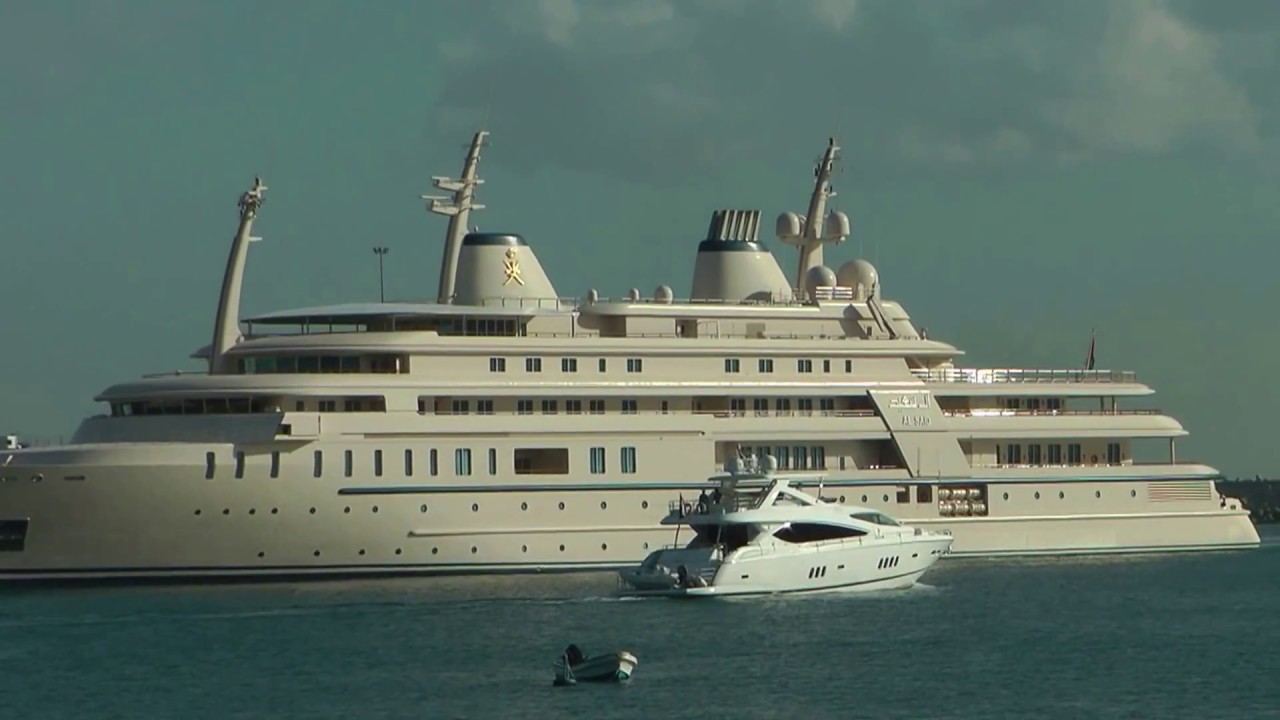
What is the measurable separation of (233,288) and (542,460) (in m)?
7.52

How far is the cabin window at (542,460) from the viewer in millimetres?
51656

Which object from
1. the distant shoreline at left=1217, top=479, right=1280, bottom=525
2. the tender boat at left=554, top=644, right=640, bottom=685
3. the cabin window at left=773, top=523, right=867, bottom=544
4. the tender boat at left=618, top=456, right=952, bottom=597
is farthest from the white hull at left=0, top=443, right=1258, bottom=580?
the distant shoreline at left=1217, top=479, right=1280, bottom=525

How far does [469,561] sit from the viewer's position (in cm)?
5016

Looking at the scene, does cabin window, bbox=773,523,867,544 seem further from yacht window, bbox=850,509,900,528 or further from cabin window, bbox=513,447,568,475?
cabin window, bbox=513,447,568,475

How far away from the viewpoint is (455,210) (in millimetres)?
55344

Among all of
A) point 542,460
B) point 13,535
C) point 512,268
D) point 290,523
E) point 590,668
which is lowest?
point 590,668

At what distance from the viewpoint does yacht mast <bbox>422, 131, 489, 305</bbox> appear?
55156mm

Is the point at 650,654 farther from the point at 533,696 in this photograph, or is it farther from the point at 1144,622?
the point at 1144,622

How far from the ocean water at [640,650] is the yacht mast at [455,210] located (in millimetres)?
8337

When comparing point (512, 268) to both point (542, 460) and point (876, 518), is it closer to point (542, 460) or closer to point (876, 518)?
point (542, 460)

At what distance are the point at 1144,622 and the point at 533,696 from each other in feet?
45.0

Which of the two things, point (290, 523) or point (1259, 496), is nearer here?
point (290, 523)

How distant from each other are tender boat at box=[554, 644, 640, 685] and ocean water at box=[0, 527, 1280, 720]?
267mm

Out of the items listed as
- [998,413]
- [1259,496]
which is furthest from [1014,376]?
[1259,496]
